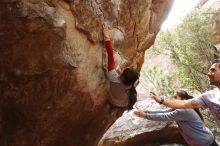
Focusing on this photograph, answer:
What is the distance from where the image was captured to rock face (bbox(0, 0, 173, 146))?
20.1 ft

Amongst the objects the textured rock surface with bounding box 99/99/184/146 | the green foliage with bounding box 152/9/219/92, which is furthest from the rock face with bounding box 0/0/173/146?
the green foliage with bounding box 152/9/219/92

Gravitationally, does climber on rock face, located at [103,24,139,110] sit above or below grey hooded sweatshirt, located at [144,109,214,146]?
above

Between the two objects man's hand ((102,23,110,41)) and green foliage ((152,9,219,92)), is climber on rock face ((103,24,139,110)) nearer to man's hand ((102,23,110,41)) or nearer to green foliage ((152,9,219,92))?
man's hand ((102,23,110,41))

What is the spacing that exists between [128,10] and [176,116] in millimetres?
2813

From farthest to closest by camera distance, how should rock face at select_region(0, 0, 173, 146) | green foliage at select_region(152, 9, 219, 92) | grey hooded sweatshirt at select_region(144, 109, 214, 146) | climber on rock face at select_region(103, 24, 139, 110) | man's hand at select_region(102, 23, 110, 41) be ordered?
green foliage at select_region(152, 9, 219, 92), grey hooded sweatshirt at select_region(144, 109, 214, 146), man's hand at select_region(102, 23, 110, 41), climber on rock face at select_region(103, 24, 139, 110), rock face at select_region(0, 0, 173, 146)

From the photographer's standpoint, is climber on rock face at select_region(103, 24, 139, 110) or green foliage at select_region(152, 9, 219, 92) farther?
green foliage at select_region(152, 9, 219, 92)

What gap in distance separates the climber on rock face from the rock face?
182 mm

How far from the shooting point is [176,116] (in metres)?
7.80

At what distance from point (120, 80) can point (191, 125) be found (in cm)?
195

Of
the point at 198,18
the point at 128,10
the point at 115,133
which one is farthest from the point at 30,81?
the point at 198,18

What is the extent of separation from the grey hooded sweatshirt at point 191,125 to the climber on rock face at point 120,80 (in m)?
0.74

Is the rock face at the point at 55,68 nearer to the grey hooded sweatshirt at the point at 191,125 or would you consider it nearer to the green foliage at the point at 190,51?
the grey hooded sweatshirt at the point at 191,125

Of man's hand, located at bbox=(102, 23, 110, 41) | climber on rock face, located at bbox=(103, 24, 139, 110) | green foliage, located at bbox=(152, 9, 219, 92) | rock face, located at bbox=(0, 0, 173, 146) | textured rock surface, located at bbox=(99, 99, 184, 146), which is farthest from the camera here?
green foliage, located at bbox=(152, 9, 219, 92)

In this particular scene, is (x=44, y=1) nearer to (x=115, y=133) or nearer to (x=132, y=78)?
(x=132, y=78)
